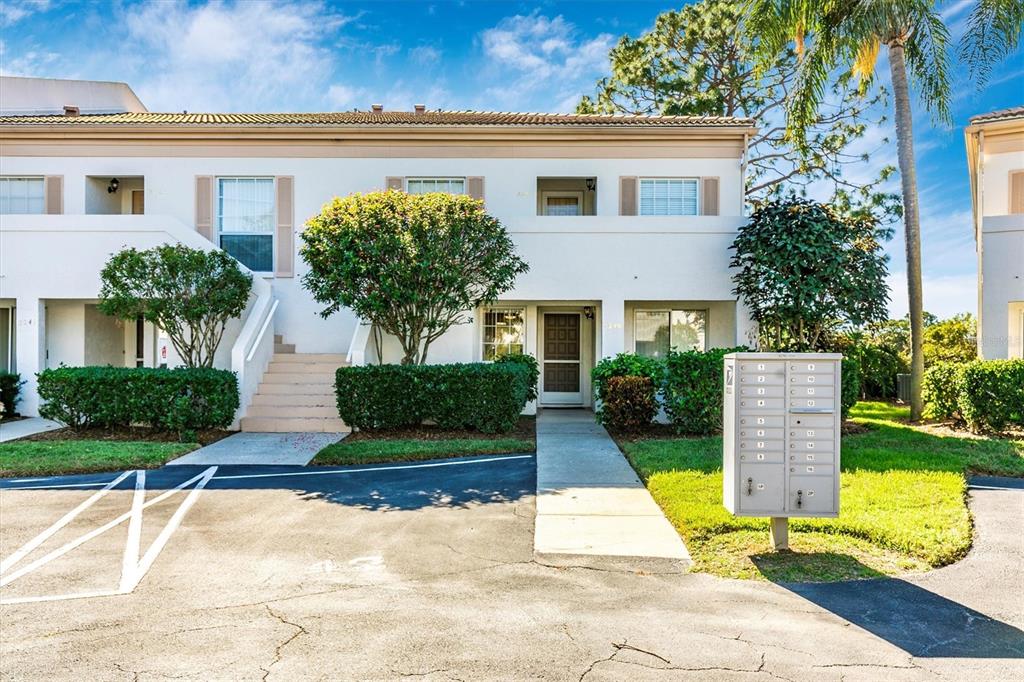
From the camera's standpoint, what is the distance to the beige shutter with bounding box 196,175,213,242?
48.4 ft

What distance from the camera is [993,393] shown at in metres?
10.5

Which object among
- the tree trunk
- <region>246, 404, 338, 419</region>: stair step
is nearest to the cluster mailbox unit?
<region>246, 404, 338, 419</region>: stair step

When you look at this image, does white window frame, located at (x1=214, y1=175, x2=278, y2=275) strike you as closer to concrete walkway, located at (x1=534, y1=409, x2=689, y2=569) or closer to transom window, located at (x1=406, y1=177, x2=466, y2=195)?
transom window, located at (x1=406, y1=177, x2=466, y2=195)

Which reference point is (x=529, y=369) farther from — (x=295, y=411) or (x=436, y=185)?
(x=436, y=185)

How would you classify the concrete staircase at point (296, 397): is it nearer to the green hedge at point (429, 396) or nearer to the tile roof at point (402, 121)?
the green hedge at point (429, 396)

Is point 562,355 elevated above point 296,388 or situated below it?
above

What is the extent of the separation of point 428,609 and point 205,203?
13438mm

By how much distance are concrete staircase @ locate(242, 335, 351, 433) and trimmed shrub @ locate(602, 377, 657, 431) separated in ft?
15.8

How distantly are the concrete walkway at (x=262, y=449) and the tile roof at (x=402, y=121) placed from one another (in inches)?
294

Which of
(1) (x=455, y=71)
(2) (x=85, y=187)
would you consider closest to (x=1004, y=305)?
(1) (x=455, y=71)

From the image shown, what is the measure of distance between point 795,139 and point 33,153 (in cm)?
1775

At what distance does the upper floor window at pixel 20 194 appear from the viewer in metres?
15.0

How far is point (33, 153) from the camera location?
14867 mm

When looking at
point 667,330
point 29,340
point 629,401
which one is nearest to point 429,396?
point 629,401
